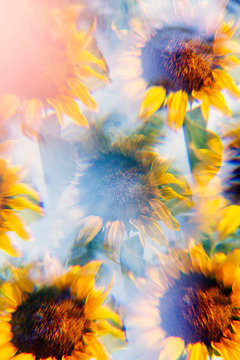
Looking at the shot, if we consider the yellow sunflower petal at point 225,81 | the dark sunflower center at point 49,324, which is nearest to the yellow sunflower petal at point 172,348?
the dark sunflower center at point 49,324

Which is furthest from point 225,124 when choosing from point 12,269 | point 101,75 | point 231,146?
point 12,269

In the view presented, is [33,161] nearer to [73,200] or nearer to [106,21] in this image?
[73,200]

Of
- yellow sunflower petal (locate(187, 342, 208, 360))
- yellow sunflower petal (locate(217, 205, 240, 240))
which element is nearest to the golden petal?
yellow sunflower petal (locate(187, 342, 208, 360))

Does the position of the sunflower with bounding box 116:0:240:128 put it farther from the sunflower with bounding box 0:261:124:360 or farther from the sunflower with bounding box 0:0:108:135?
the sunflower with bounding box 0:261:124:360

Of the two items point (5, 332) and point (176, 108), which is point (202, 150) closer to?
point (176, 108)

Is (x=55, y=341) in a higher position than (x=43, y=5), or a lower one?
lower

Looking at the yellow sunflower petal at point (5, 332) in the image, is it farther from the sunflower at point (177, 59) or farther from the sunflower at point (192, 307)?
the sunflower at point (177, 59)
